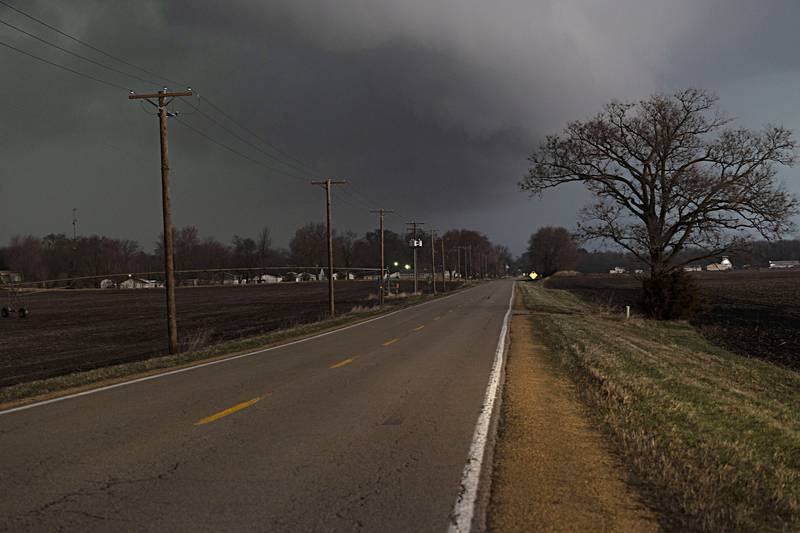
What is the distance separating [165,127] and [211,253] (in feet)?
532

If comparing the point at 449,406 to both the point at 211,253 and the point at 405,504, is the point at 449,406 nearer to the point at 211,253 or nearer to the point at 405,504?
the point at 405,504

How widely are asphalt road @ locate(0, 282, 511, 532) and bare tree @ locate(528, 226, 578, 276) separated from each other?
156890 mm

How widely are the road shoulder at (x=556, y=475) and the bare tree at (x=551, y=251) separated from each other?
15800 cm

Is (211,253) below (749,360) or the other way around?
the other way around

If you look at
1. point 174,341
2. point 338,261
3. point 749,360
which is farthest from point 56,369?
point 338,261

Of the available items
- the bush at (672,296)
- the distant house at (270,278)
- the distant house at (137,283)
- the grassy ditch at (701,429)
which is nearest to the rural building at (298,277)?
the distant house at (270,278)

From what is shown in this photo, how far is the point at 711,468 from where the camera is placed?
243 inches

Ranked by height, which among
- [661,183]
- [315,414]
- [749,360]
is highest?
[661,183]

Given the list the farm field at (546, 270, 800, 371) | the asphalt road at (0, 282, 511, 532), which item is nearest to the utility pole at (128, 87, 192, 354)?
the asphalt road at (0, 282, 511, 532)

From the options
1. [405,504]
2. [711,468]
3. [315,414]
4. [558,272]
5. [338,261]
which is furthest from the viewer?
[338,261]

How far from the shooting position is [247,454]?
6773 mm

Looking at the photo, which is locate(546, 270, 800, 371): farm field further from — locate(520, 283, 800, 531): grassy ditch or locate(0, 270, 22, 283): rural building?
locate(0, 270, 22, 283): rural building

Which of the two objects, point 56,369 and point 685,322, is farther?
point 685,322

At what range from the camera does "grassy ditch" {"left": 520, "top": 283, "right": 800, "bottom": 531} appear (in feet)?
16.8
